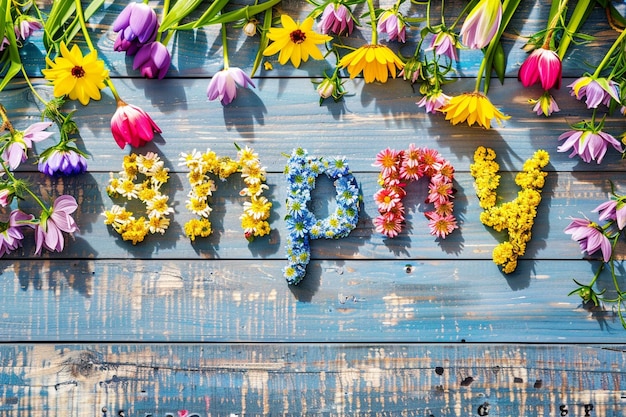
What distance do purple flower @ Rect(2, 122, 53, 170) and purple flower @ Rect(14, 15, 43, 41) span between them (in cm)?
19

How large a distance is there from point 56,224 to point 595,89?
1.13 m

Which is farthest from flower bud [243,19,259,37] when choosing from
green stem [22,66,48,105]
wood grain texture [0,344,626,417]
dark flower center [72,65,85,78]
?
wood grain texture [0,344,626,417]

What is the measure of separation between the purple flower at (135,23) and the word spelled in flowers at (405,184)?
0.54m

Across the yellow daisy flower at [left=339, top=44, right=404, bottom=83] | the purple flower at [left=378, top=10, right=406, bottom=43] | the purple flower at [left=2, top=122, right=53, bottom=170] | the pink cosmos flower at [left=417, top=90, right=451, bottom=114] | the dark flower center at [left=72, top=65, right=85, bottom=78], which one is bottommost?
the purple flower at [left=2, top=122, right=53, bottom=170]

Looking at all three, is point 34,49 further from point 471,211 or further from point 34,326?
point 471,211

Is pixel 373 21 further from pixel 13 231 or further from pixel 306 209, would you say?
pixel 13 231

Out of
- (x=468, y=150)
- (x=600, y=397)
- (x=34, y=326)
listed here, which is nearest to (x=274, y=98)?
(x=468, y=150)

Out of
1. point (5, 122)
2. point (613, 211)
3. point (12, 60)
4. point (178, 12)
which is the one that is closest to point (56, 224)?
point (5, 122)

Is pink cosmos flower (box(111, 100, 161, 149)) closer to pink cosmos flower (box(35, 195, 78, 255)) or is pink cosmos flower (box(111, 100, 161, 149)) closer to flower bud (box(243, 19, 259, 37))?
pink cosmos flower (box(35, 195, 78, 255))

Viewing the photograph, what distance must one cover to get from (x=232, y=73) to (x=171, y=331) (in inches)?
21.9

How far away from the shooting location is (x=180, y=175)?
1.36 metres

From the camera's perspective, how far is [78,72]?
1.28m

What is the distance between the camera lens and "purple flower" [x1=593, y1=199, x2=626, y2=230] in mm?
1288

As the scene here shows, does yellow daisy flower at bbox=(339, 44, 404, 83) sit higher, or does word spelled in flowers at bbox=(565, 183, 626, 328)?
yellow daisy flower at bbox=(339, 44, 404, 83)
